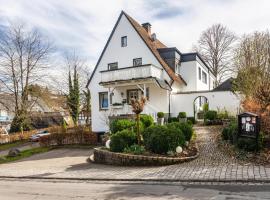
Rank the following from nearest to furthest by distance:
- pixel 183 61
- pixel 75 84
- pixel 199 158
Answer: pixel 199 158 → pixel 183 61 → pixel 75 84

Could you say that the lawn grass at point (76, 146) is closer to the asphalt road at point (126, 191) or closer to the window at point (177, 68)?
the window at point (177, 68)

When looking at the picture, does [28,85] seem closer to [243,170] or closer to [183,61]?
[183,61]

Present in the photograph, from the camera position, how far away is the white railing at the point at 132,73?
21.9m

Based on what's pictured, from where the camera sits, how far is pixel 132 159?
11625 millimetres

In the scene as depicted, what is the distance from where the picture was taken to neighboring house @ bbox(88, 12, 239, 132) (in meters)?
22.8

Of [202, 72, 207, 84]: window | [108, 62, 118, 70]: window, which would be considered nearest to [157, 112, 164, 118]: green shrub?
[108, 62, 118, 70]: window

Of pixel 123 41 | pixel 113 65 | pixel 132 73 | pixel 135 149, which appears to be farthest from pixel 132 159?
pixel 123 41

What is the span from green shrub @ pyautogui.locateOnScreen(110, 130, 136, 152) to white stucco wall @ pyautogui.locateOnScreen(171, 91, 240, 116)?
1107 centimetres

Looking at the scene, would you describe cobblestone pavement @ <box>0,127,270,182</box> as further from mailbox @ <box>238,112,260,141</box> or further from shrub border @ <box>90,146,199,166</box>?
mailbox @ <box>238,112,260,141</box>

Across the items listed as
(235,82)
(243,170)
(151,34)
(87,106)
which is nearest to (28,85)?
(87,106)

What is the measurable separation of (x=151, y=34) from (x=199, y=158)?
19.3 metres

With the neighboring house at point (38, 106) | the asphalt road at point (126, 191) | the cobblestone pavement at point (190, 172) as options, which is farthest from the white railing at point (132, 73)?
the neighboring house at point (38, 106)

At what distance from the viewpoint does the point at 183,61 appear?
28.2 meters

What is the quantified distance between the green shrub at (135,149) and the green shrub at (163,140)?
314mm
